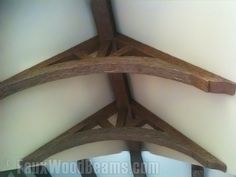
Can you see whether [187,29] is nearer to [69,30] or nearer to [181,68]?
[181,68]

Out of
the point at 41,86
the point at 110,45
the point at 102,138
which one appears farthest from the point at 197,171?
the point at 41,86

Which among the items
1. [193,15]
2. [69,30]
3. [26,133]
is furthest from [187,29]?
[26,133]

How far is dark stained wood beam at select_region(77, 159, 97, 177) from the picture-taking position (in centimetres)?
458

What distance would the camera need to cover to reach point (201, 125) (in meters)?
3.49

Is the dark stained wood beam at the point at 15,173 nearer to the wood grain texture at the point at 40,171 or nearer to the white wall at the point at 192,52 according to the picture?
the wood grain texture at the point at 40,171

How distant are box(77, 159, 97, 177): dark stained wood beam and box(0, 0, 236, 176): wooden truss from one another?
0.54 metres

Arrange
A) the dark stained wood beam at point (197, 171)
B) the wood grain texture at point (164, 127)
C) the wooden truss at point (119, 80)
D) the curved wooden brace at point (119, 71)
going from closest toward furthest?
the curved wooden brace at point (119, 71) → the wooden truss at point (119, 80) → the wood grain texture at point (164, 127) → the dark stained wood beam at point (197, 171)

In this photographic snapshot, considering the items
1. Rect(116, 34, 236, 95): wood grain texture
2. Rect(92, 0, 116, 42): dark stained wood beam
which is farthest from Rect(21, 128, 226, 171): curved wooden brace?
Rect(92, 0, 116, 42): dark stained wood beam

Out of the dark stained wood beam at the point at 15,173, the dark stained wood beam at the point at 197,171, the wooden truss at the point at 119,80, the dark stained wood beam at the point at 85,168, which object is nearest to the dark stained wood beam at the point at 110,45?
the wooden truss at the point at 119,80

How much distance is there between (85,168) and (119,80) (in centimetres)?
145

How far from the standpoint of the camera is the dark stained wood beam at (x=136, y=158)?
444 cm

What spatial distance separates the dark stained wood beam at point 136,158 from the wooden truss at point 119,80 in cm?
1

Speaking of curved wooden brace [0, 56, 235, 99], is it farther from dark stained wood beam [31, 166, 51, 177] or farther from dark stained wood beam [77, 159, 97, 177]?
dark stained wood beam [77, 159, 97, 177]

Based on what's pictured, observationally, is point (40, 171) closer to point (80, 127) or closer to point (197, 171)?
point (80, 127)
